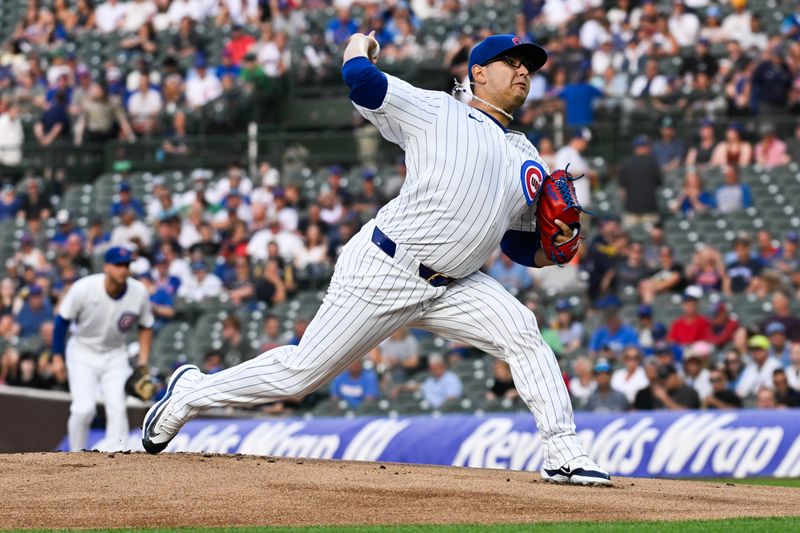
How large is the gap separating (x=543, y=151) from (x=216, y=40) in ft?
22.7

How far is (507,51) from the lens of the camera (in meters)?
6.68

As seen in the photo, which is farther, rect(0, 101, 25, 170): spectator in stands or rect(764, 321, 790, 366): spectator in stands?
rect(0, 101, 25, 170): spectator in stands

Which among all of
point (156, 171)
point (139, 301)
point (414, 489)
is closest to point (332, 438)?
point (139, 301)

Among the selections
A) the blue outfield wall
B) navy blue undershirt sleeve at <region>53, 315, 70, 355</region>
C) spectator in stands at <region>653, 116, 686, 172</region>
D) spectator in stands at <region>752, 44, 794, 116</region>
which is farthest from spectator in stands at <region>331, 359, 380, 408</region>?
spectator in stands at <region>752, 44, 794, 116</region>

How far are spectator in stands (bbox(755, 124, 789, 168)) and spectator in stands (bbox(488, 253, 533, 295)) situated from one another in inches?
111

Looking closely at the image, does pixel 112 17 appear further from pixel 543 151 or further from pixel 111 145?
pixel 543 151

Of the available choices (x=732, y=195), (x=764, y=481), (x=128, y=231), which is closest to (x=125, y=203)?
(x=128, y=231)

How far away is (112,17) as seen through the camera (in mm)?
22500

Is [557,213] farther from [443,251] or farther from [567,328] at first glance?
[567,328]

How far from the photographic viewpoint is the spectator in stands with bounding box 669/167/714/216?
15.4m

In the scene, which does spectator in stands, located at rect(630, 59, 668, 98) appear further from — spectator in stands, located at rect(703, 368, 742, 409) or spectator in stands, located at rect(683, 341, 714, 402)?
spectator in stands, located at rect(703, 368, 742, 409)

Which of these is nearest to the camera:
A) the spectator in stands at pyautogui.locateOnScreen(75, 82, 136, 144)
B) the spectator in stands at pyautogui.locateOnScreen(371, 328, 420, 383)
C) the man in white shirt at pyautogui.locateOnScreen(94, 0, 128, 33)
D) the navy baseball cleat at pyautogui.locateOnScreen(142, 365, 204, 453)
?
the navy baseball cleat at pyautogui.locateOnScreen(142, 365, 204, 453)

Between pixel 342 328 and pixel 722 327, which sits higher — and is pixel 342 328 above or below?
above

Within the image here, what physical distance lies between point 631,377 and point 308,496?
729 cm
